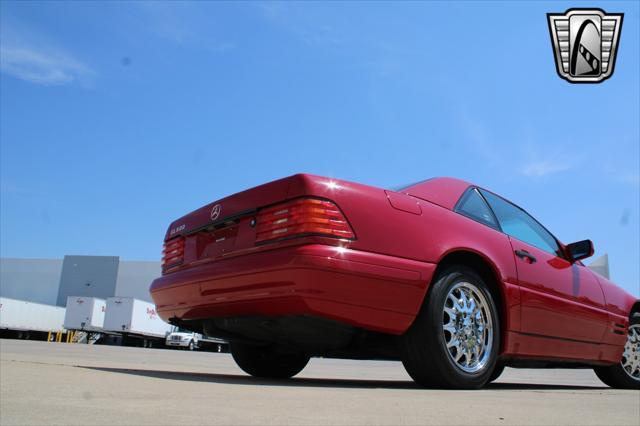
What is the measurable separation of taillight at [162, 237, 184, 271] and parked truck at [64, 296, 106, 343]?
3419 centimetres

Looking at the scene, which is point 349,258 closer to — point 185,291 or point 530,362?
point 185,291

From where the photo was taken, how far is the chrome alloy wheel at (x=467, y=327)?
3566 mm

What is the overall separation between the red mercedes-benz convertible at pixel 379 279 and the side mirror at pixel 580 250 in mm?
376

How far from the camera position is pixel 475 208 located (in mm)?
4199

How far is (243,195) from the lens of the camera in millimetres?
3637

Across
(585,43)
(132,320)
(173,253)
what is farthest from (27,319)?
(585,43)

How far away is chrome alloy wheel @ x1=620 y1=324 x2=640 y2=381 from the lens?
5605 mm

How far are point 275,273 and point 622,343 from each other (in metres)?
3.85

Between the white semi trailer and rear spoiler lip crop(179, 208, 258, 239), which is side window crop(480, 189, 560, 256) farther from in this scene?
the white semi trailer

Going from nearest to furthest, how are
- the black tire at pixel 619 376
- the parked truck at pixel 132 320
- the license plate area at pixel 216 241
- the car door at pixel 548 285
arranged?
the license plate area at pixel 216 241
the car door at pixel 548 285
the black tire at pixel 619 376
the parked truck at pixel 132 320

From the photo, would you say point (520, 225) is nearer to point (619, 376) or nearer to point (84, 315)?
point (619, 376)

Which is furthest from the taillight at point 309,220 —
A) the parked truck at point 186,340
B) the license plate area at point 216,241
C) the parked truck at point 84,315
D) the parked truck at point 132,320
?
the parked truck at point 84,315

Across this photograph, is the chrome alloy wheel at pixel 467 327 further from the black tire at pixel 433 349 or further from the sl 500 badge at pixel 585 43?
the sl 500 badge at pixel 585 43

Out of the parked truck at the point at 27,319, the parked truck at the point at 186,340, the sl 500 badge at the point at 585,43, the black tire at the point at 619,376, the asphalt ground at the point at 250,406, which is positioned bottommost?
the asphalt ground at the point at 250,406
